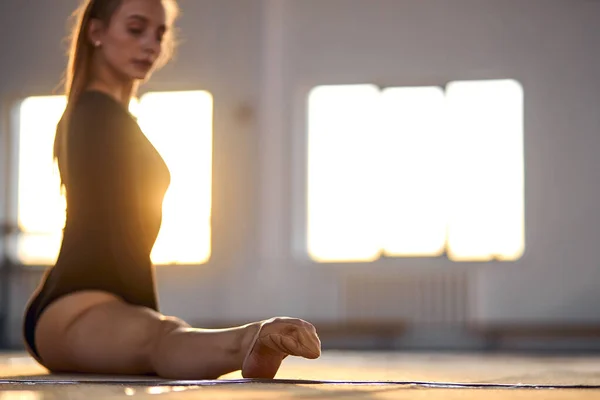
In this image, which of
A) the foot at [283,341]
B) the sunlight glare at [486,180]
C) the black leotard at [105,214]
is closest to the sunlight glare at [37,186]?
the sunlight glare at [486,180]

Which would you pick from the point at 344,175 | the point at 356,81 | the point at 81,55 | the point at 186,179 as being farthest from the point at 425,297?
the point at 81,55

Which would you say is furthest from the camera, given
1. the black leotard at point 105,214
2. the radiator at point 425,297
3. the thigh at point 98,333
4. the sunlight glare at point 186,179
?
the sunlight glare at point 186,179

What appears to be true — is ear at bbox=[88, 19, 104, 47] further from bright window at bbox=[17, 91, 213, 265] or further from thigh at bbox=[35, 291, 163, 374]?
bright window at bbox=[17, 91, 213, 265]

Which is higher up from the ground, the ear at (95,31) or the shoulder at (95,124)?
the ear at (95,31)

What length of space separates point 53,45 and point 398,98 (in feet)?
10.8

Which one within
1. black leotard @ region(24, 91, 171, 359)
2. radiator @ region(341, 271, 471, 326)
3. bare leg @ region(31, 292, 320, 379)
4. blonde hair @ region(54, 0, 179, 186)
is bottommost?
radiator @ region(341, 271, 471, 326)

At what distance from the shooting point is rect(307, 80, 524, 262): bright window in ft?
27.8

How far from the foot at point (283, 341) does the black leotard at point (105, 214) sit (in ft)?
1.55

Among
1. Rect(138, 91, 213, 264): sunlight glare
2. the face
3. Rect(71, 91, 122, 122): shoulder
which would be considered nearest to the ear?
the face

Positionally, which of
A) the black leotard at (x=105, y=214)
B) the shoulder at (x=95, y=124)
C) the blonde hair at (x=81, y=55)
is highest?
the blonde hair at (x=81, y=55)

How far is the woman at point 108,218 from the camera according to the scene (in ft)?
6.95

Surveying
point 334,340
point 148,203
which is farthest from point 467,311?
point 148,203

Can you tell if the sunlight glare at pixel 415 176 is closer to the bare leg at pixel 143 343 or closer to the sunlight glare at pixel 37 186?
the sunlight glare at pixel 37 186

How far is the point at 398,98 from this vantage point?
8781 millimetres
